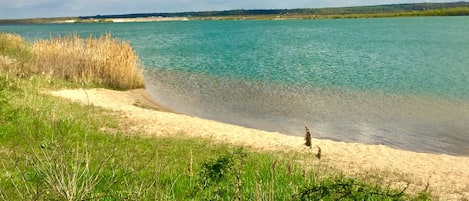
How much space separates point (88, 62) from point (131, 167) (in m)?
16.5

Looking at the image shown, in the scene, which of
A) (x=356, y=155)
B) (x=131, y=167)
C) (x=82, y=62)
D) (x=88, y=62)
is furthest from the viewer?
(x=82, y=62)

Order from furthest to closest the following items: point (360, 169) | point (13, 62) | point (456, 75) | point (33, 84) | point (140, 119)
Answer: point (456, 75), point (13, 62), point (33, 84), point (140, 119), point (360, 169)

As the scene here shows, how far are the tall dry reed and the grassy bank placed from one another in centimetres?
615

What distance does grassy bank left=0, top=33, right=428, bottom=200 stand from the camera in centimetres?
518

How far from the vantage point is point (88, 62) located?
23609 millimetres

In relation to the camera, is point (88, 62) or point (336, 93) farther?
point (336, 93)

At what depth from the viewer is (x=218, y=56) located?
4847 centimetres

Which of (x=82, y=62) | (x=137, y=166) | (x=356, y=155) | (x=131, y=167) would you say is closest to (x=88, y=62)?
(x=82, y=62)

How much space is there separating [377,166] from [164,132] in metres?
5.88

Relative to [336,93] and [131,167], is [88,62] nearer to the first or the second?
[336,93]

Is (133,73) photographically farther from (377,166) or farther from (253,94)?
(377,166)

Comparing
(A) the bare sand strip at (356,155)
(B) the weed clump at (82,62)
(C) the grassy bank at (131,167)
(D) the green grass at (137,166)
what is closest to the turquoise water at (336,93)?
(A) the bare sand strip at (356,155)

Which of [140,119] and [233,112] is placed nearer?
[140,119]

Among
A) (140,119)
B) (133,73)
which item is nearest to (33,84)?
(133,73)
